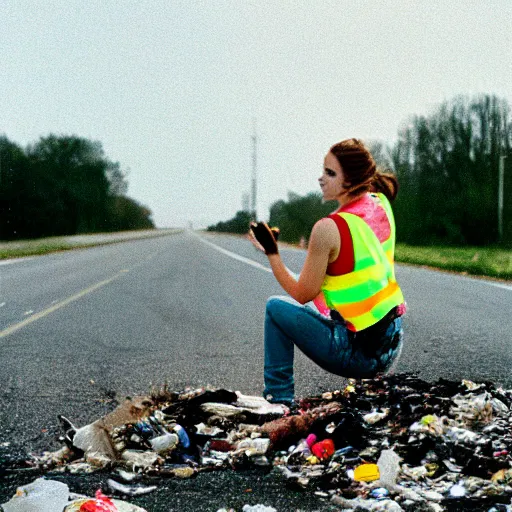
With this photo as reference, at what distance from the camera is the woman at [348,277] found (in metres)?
3.55

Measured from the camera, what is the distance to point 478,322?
929 centimetres

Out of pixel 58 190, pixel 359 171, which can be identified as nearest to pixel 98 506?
pixel 359 171

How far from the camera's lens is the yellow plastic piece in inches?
140

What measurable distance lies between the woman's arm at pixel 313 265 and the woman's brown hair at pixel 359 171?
0.76ft

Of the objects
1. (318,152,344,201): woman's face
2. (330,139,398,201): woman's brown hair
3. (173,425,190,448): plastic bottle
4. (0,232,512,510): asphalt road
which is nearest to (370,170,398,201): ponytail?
(330,139,398,201): woman's brown hair

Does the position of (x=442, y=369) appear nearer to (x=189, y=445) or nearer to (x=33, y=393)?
(x=189, y=445)

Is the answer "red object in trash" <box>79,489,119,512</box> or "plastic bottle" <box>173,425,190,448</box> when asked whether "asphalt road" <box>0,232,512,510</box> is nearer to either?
"plastic bottle" <box>173,425,190,448</box>

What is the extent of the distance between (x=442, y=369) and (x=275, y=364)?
2464 millimetres

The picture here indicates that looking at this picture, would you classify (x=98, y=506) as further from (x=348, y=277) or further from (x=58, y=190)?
(x=58, y=190)

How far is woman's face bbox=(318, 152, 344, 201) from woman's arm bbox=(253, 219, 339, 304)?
14 cm

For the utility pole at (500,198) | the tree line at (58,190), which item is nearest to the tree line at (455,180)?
the utility pole at (500,198)

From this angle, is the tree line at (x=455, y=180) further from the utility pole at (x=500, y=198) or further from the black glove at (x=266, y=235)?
the black glove at (x=266, y=235)

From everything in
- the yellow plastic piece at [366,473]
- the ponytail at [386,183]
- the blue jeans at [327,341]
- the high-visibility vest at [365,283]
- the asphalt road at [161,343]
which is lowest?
the asphalt road at [161,343]

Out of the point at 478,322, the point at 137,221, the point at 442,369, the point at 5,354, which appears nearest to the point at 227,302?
the point at 478,322
